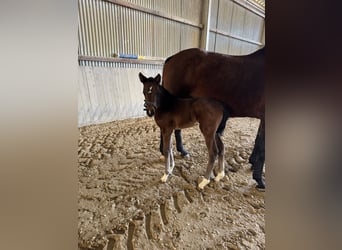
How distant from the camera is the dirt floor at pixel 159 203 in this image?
1.56 m

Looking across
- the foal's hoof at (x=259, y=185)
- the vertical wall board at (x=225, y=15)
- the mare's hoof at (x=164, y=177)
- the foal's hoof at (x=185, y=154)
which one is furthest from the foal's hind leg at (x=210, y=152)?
the vertical wall board at (x=225, y=15)

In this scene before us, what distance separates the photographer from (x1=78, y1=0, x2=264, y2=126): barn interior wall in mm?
4504

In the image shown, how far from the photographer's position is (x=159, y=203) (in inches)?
79.4

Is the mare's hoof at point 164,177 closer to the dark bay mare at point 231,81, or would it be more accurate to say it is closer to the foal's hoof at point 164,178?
the foal's hoof at point 164,178

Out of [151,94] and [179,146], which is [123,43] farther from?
[151,94]

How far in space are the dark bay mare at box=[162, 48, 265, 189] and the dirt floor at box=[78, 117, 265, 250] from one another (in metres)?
0.44

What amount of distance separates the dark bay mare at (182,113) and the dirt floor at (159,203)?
0.23m

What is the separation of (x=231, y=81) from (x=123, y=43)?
3318 mm

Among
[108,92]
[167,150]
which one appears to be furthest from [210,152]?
[108,92]
